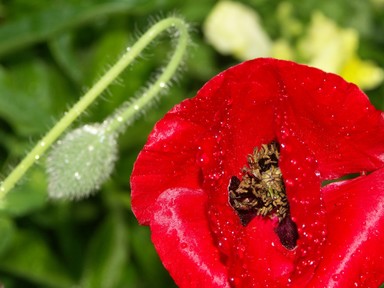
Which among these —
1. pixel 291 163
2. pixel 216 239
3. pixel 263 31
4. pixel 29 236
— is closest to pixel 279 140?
pixel 291 163

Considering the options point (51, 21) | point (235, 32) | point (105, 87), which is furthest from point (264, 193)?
point (235, 32)

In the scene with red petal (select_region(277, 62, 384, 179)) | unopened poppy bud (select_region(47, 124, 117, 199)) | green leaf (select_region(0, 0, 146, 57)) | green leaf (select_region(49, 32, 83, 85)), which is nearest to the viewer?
red petal (select_region(277, 62, 384, 179))

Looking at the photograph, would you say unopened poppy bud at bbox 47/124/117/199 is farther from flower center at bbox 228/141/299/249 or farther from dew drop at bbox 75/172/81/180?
flower center at bbox 228/141/299/249

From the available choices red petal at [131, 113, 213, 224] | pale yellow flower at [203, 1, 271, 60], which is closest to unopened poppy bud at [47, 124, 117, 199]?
red petal at [131, 113, 213, 224]

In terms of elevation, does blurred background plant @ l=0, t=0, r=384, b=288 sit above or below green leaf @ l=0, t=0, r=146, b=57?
below

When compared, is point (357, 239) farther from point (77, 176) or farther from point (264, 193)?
point (77, 176)

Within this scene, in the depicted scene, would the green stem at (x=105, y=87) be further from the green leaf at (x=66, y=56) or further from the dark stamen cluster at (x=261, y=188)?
the green leaf at (x=66, y=56)

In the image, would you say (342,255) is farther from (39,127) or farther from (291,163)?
(39,127)

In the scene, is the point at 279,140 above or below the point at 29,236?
above
